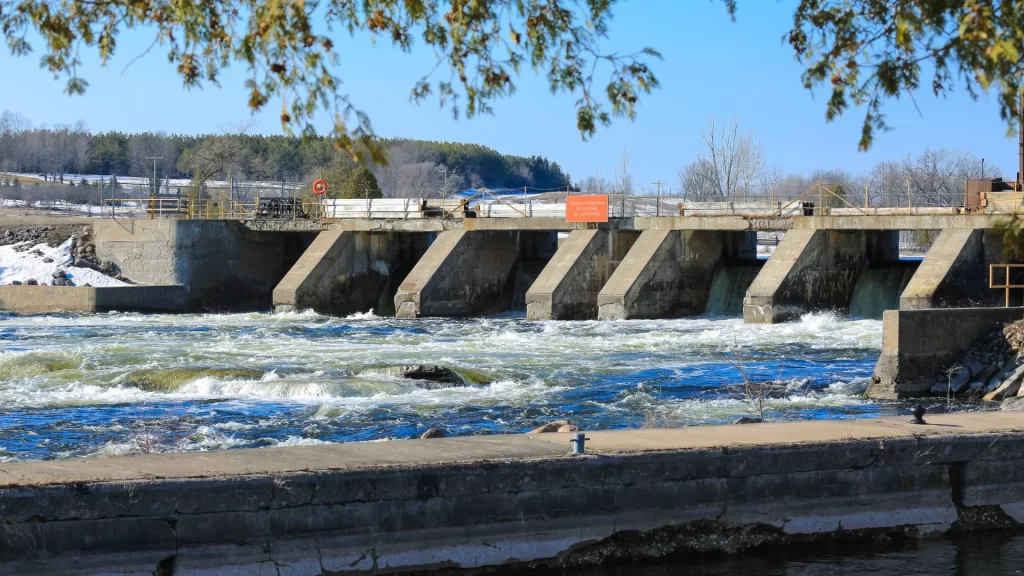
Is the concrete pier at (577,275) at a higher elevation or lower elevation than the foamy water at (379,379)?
higher

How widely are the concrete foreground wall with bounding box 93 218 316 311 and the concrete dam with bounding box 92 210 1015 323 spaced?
0.04 metres

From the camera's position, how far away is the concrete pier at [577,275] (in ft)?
107

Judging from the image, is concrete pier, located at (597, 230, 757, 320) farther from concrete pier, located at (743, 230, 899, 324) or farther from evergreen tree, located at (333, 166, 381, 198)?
evergreen tree, located at (333, 166, 381, 198)

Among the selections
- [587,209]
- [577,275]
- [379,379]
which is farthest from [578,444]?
[587,209]

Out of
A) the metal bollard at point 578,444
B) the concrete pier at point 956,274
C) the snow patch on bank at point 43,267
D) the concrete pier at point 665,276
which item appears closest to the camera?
the metal bollard at point 578,444

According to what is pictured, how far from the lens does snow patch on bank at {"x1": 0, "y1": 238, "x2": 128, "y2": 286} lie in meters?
38.4

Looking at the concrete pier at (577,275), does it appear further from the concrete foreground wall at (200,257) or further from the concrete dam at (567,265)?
the concrete foreground wall at (200,257)

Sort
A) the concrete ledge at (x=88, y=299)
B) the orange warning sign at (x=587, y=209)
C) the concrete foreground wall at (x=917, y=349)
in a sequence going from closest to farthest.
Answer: the concrete foreground wall at (x=917, y=349), the orange warning sign at (x=587, y=209), the concrete ledge at (x=88, y=299)

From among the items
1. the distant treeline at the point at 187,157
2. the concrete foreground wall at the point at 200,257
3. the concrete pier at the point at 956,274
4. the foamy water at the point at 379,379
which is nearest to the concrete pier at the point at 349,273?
the concrete foreground wall at the point at 200,257

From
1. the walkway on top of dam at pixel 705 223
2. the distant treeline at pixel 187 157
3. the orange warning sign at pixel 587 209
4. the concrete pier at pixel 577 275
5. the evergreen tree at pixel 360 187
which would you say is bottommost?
the concrete pier at pixel 577 275

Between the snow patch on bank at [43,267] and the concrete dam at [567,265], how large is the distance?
1.09m

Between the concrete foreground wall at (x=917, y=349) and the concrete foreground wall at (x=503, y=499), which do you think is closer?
the concrete foreground wall at (x=503, y=499)

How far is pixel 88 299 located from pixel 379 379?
19.5 meters

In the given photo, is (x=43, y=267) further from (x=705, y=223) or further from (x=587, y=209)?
(x=705, y=223)
